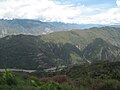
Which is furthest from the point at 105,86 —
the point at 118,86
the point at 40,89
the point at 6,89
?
the point at 6,89

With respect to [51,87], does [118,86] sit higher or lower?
lower

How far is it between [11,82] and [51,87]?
356cm

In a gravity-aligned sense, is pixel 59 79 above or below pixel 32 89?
below

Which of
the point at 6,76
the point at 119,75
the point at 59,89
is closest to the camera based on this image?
the point at 59,89

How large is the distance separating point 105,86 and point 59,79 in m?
5.13

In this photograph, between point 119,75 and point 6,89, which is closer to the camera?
point 6,89

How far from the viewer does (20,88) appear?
565 inches

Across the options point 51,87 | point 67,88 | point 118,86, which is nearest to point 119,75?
point 118,86

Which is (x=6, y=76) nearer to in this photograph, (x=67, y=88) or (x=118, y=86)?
(x=67, y=88)

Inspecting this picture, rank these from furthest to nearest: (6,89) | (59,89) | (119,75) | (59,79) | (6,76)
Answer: (119,75) < (59,79) < (6,76) < (59,89) < (6,89)

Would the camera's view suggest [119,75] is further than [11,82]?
Yes

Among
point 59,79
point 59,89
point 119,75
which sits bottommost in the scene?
point 119,75

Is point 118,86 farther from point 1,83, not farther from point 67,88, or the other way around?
point 1,83

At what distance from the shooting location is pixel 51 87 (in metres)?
→ 14.0
